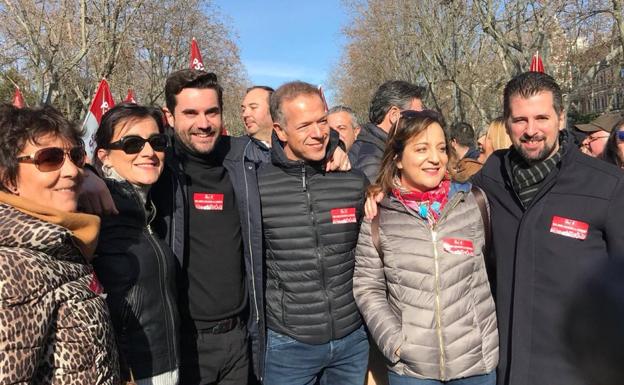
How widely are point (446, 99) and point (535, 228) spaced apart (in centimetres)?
3225

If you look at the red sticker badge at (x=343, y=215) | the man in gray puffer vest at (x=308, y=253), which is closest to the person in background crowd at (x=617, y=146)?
the man in gray puffer vest at (x=308, y=253)

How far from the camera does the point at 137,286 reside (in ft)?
7.93

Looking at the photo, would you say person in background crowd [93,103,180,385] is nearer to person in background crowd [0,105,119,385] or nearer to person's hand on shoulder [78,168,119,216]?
person's hand on shoulder [78,168,119,216]

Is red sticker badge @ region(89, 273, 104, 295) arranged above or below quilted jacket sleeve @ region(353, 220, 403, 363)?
above

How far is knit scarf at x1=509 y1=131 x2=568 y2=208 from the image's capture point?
277 cm

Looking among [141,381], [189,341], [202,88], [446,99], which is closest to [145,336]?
[141,381]

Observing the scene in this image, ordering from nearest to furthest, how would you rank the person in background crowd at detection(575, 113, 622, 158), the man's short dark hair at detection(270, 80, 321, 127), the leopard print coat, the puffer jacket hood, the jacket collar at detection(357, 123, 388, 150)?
the leopard print coat < the puffer jacket hood < the man's short dark hair at detection(270, 80, 321, 127) < the jacket collar at detection(357, 123, 388, 150) < the person in background crowd at detection(575, 113, 622, 158)

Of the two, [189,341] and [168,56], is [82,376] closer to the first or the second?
[189,341]

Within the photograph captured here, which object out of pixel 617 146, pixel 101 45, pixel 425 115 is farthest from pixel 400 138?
pixel 101 45

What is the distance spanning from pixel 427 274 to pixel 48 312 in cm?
171

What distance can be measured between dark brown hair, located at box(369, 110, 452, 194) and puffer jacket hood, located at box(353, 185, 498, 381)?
18 centimetres

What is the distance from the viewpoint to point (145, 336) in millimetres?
2451

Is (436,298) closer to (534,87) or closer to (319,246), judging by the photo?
(319,246)

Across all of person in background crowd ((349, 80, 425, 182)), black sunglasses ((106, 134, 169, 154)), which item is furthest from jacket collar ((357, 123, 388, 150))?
black sunglasses ((106, 134, 169, 154))
